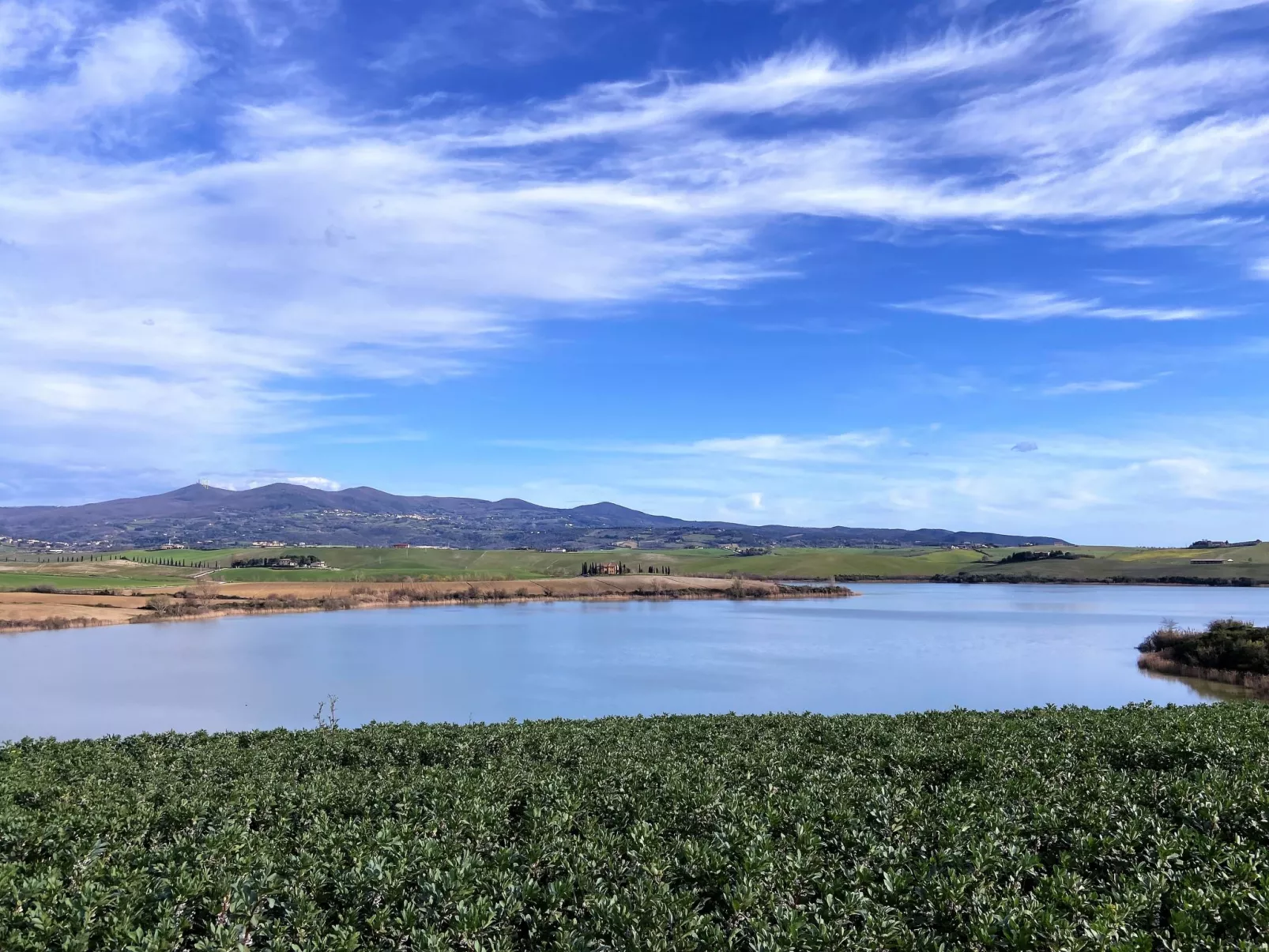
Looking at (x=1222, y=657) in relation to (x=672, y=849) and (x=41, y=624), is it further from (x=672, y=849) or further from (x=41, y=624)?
(x=41, y=624)

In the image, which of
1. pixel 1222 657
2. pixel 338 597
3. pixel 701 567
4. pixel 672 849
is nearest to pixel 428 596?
pixel 338 597

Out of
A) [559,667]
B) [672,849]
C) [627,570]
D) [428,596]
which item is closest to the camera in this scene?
[672,849]

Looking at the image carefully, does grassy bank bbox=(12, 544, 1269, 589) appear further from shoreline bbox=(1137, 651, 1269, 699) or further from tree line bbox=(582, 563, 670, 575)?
shoreline bbox=(1137, 651, 1269, 699)

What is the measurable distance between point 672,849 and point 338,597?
10012cm

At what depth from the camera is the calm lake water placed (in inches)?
1463

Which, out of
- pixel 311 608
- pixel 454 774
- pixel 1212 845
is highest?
pixel 1212 845

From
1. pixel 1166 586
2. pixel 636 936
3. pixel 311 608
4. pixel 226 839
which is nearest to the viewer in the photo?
pixel 636 936

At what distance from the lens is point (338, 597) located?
101m

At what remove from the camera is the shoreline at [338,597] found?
77.0 m

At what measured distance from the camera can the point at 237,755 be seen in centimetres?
1408

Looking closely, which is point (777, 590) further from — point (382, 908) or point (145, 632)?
point (382, 908)

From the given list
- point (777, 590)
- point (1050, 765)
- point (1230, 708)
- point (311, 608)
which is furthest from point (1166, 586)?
point (1050, 765)

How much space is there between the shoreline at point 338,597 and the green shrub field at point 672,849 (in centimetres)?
7119

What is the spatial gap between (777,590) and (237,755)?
114m
